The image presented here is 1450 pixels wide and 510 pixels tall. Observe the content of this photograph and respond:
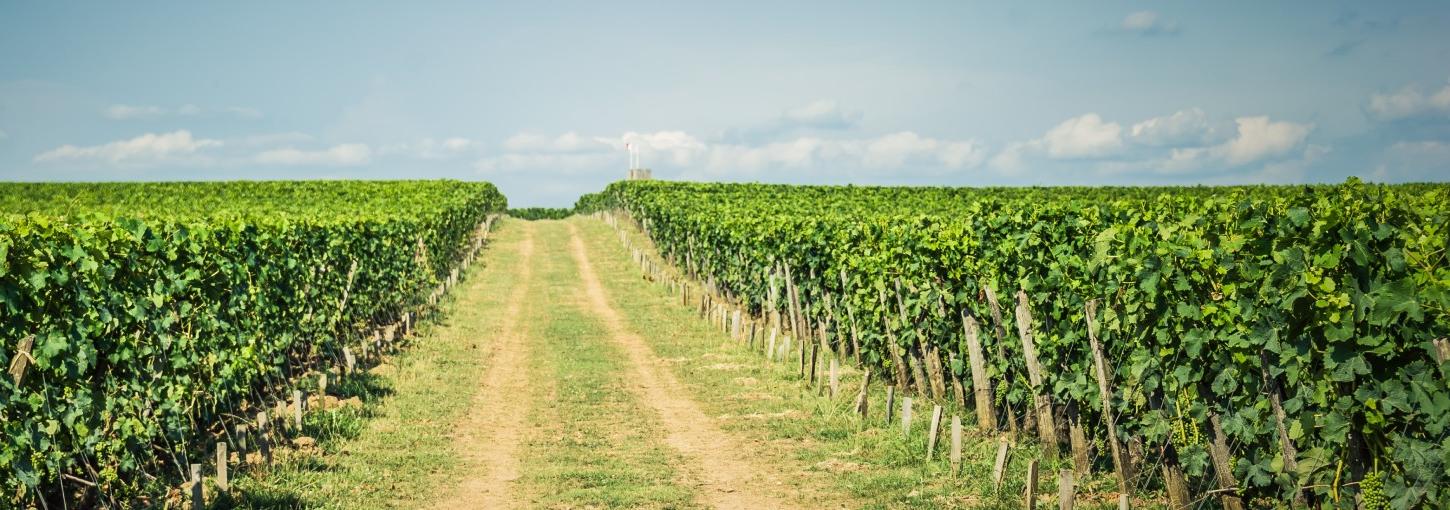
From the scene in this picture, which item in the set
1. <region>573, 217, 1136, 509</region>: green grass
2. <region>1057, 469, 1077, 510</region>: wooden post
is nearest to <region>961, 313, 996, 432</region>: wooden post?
<region>573, 217, 1136, 509</region>: green grass

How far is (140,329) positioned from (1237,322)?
442 inches

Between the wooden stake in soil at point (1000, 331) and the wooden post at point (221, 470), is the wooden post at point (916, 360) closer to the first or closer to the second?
the wooden stake in soil at point (1000, 331)

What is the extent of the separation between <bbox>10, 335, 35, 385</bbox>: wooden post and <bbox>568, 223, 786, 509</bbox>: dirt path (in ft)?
21.3

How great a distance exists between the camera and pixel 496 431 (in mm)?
14398

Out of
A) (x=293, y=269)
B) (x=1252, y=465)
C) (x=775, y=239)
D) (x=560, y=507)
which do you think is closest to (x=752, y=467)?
(x=560, y=507)

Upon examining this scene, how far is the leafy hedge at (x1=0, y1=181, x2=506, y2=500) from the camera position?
30.6 feet

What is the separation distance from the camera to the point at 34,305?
953 centimetres

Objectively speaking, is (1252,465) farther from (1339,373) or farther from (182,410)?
(182,410)

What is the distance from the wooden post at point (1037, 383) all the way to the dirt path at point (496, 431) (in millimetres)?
5847

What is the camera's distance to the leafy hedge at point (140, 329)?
9328mm

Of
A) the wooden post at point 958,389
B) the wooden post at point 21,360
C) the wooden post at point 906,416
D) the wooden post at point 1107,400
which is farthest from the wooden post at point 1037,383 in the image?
the wooden post at point 21,360

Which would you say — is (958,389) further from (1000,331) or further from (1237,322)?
(1237,322)

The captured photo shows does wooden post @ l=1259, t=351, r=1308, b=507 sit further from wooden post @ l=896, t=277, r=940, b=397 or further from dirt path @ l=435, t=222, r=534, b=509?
wooden post @ l=896, t=277, r=940, b=397

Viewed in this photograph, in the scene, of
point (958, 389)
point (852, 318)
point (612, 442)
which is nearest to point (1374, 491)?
point (958, 389)
